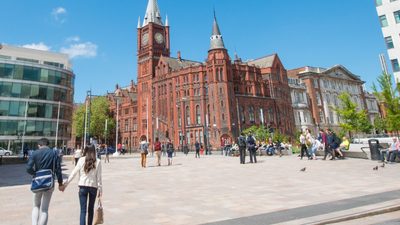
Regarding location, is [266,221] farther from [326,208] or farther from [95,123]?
[95,123]

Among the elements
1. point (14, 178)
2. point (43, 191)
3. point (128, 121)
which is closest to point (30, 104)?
point (128, 121)

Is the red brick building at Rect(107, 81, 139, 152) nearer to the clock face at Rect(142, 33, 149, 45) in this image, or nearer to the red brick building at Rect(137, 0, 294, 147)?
the red brick building at Rect(137, 0, 294, 147)

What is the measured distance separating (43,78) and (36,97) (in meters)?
3.77

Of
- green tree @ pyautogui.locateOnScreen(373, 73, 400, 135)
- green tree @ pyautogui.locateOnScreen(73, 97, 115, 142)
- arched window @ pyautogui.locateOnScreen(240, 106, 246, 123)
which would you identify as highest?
green tree @ pyautogui.locateOnScreen(73, 97, 115, 142)

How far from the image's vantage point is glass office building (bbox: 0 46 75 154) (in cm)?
4800

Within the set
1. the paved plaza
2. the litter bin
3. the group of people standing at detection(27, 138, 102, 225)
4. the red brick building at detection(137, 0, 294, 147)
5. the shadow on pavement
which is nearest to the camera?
the group of people standing at detection(27, 138, 102, 225)

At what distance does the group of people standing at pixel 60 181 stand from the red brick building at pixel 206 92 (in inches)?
1906

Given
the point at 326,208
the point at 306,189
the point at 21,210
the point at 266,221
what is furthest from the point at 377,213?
the point at 21,210

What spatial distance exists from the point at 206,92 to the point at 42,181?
58.1m

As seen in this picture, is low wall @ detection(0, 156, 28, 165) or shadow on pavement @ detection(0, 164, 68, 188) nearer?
shadow on pavement @ detection(0, 164, 68, 188)

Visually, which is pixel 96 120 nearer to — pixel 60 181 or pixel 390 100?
pixel 390 100

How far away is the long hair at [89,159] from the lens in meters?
5.23

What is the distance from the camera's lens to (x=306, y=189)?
902 centimetres

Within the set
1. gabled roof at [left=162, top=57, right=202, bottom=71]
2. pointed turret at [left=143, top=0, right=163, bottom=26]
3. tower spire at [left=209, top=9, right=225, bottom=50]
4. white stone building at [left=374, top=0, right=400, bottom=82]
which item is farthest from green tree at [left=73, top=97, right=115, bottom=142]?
white stone building at [left=374, top=0, right=400, bottom=82]
